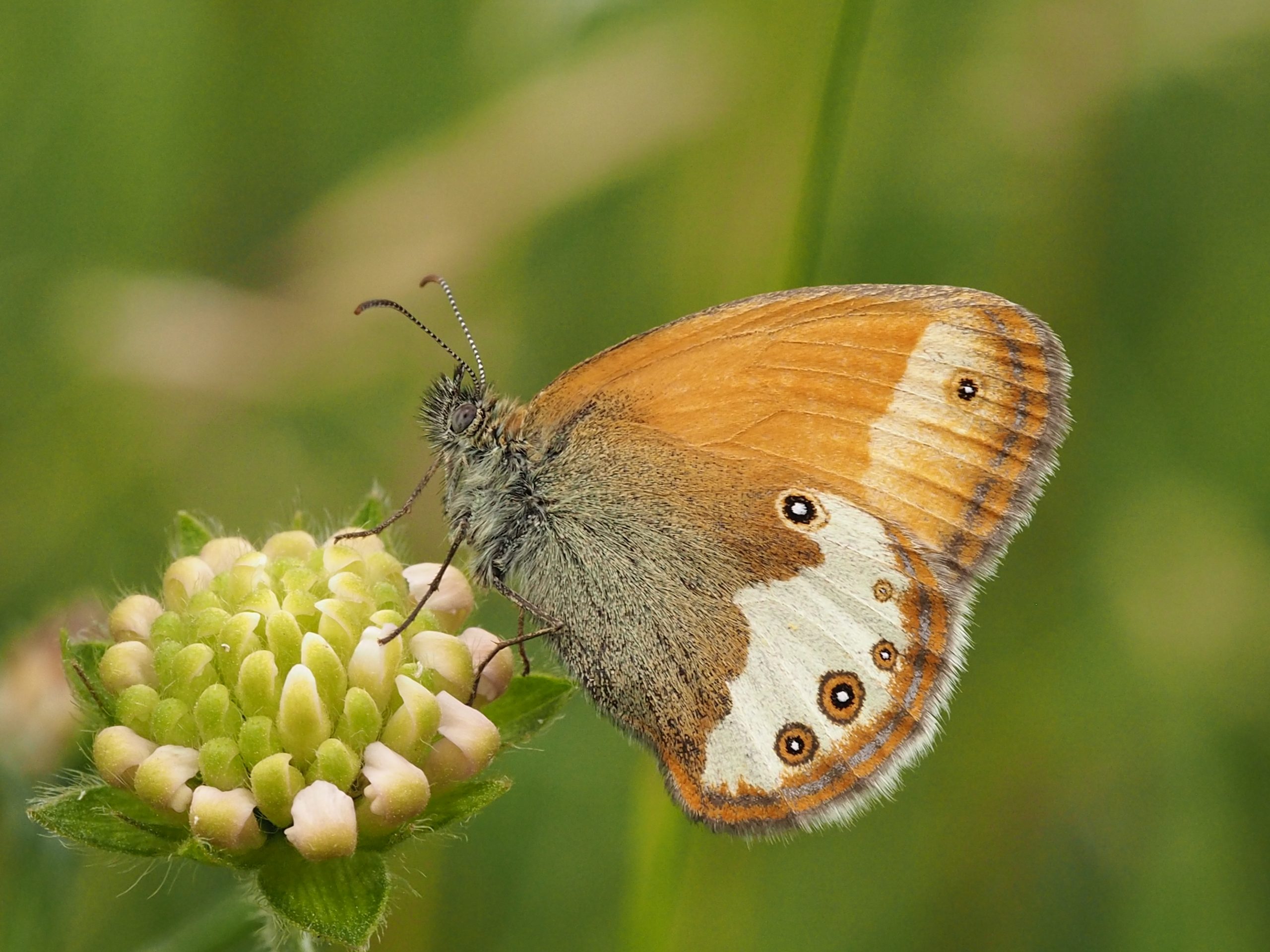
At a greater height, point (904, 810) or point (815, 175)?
point (815, 175)

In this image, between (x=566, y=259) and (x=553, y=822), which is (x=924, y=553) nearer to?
(x=553, y=822)

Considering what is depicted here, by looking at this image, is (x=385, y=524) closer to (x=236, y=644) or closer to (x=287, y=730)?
(x=236, y=644)

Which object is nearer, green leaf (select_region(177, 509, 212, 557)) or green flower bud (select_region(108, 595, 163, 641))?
green flower bud (select_region(108, 595, 163, 641))

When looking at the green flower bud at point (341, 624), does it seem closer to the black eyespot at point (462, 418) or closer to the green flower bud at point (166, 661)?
the green flower bud at point (166, 661)

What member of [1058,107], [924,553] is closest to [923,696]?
[924,553]

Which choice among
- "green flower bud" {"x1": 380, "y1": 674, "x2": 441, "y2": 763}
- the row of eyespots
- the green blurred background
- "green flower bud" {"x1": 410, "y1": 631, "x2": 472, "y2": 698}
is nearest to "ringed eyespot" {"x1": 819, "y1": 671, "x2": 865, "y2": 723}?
the row of eyespots

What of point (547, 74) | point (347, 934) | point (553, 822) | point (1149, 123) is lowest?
point (347, 934)

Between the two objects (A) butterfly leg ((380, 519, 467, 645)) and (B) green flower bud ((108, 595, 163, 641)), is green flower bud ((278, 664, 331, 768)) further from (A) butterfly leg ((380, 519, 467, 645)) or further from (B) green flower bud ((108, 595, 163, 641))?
(B) green flower bud ((108, 595, 163, 641))
